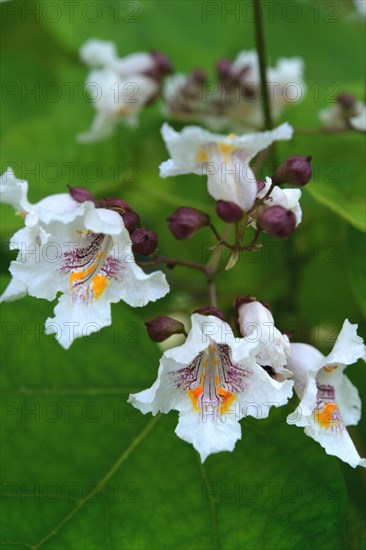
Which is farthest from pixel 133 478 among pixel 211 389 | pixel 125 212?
pixel 125 212

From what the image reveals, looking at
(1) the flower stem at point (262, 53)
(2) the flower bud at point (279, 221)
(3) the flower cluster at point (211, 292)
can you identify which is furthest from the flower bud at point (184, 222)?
(1) the flower stem at point (262, 53)

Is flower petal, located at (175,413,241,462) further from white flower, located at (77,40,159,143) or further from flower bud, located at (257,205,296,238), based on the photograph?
white flower, located at (77,40,159,143)

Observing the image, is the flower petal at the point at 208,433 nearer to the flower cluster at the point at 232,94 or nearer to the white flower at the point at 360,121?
the white flower at the point at 360,121

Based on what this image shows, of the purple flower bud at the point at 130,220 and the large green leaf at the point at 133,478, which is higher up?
the purple flower bud at the point at 130,220

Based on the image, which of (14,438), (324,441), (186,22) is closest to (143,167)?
(186,22)

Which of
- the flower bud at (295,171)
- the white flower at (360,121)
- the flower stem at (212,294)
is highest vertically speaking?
the flower bud at (295,171)

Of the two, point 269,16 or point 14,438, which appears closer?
point 14,438

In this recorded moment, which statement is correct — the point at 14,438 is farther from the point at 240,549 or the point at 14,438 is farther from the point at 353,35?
the point at 353,35
